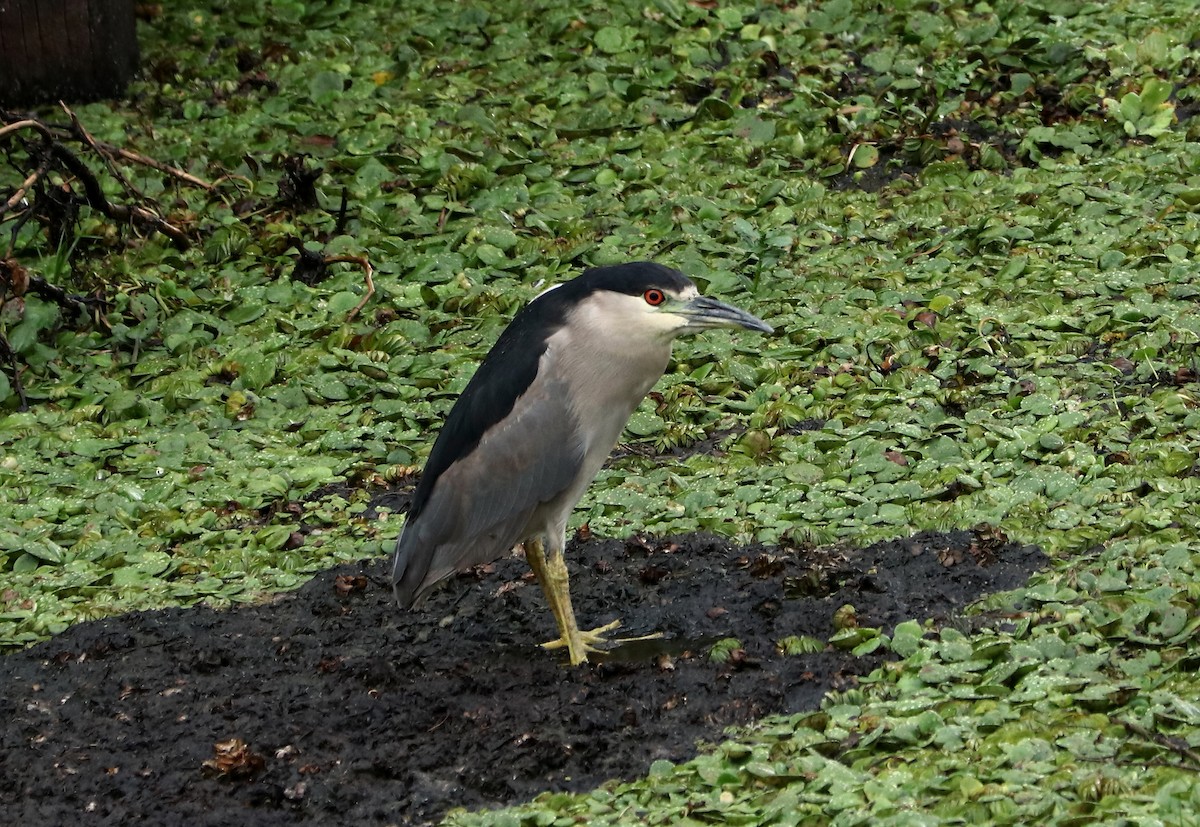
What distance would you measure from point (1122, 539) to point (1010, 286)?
7.91 ft

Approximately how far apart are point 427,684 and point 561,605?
20.6 inches

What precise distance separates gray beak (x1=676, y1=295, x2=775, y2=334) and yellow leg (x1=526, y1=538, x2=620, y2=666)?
927 mm

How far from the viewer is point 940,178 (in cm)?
855

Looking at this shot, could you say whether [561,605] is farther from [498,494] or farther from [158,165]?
[158,165]

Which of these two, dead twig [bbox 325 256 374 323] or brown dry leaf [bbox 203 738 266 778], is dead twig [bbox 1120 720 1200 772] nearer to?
brown dry leaf [bbox 203 738 266 778]

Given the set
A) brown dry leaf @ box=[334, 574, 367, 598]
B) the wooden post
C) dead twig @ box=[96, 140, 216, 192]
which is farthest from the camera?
the wooden post

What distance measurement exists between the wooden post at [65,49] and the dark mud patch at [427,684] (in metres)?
5.28

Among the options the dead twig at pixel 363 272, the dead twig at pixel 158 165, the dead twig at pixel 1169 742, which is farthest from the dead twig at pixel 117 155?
the dead twig at pixel 1169 742

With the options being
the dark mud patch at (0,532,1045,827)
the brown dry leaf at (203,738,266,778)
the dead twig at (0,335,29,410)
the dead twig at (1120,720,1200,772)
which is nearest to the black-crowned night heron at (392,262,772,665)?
the dark mud patch at (0,532,1045,827)

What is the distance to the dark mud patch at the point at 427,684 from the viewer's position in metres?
4.75

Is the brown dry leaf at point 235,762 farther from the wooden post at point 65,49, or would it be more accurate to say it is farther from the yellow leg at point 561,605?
the wooden post at point 65,49

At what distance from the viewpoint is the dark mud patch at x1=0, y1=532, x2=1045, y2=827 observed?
15.6 feet

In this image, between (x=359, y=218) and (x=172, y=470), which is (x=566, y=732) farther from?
(x=359, y=218)

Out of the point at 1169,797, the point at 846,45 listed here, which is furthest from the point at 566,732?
the point at 846,45
